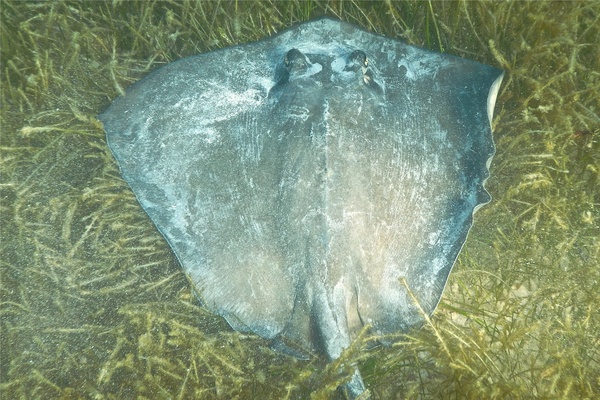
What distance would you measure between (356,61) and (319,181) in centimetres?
80

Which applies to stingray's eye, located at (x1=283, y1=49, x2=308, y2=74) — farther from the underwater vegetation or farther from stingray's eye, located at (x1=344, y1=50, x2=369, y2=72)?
the underwater vegetation

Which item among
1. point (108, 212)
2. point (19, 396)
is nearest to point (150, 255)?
point (108, 212)

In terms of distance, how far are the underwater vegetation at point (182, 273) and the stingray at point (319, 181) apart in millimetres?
288

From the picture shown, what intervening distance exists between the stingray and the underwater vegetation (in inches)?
11.3

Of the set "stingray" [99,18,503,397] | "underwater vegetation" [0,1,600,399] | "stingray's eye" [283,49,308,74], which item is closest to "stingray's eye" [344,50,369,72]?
"stingray" [99,18,503,397]

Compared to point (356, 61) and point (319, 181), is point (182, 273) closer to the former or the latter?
point (319, 181)

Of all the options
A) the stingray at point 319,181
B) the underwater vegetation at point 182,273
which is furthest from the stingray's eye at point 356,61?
the underwater vegetation at point 182,273

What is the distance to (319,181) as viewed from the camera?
86.2 inches

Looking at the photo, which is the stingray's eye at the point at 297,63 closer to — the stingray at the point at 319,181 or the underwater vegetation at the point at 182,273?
the stingray at the point at 319,181

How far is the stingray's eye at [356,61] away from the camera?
245cm

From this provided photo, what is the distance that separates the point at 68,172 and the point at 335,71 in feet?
7.28

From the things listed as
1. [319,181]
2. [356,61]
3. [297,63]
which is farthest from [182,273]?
[356,61]

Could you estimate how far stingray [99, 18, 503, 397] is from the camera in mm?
2193

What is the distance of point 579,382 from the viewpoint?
2410 millimetres
